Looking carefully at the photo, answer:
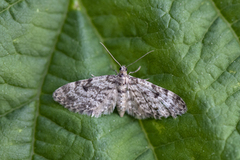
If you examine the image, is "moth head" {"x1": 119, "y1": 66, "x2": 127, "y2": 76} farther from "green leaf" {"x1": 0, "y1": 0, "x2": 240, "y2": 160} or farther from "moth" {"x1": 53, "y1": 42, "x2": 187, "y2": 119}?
"green leaf" {"x1": 0, "y1": 0, "x2": 240, "y2": 160}

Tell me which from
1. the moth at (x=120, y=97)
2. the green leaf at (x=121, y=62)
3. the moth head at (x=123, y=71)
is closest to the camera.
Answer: the green leaf at (x=121, y=62)

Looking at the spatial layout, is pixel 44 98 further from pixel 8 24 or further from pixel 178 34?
pixel 178 34

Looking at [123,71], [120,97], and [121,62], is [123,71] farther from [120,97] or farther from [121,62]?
[120,97]

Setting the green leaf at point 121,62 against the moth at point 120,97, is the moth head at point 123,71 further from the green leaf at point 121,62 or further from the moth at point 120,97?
the green leaf at point 121,62

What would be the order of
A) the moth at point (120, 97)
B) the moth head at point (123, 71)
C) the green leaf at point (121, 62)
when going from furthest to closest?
the moth head at point (123, 71), the moth at point (120, 97), the green leaf at point (121, 62)

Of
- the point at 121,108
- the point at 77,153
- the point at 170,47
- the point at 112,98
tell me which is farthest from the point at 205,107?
the point at 77,153

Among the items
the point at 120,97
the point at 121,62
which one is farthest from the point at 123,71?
the point at 120,97

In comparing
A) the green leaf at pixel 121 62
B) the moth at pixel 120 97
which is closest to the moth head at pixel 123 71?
the moth at pixel 120 97
